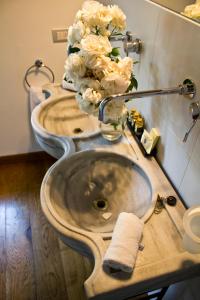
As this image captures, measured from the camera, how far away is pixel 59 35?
5.69ft

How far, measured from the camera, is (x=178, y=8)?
79 cm

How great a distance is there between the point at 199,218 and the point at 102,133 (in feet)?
1.92

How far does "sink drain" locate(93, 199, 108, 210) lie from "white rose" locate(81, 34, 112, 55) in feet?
1.97

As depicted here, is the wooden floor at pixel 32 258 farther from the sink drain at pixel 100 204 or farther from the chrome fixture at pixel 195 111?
the chrome fixture at pixel 195 111

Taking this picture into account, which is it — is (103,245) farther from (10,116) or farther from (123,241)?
(10,116)

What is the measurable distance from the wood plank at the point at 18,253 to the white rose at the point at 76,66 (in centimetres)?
134

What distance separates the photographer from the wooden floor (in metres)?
1.46

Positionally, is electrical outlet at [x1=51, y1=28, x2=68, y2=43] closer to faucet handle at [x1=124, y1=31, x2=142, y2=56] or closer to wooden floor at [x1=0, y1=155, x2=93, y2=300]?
faucet handle at [x1=124, y1=31, x2=142, y2=56]

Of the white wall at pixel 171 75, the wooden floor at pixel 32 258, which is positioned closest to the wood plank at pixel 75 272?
the wooden floor at pixel 32 258

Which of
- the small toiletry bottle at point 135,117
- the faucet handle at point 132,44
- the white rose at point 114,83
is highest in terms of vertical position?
the faucet handle at point 132,44

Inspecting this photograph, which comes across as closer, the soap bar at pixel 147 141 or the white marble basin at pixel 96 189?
the white marble basin at pixel 96 189

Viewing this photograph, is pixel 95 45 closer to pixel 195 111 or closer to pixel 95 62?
pixel 95 62

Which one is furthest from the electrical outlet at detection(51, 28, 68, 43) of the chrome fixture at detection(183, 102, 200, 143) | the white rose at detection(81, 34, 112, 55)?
the chrome fixture at detection(183, 102, 200, 143)

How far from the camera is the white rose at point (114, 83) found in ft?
2.41
